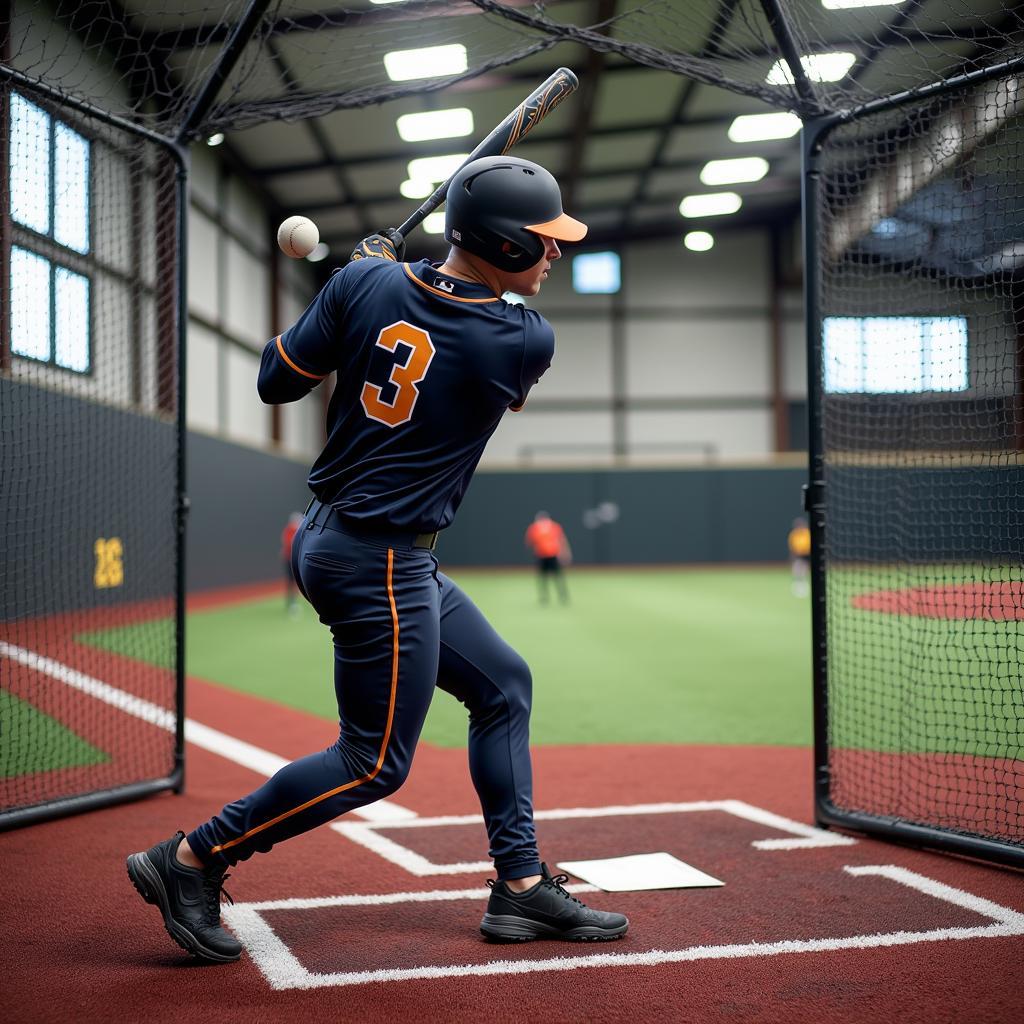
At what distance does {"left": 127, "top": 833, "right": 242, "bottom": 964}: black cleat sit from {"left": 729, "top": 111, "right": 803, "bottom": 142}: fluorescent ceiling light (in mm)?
21431

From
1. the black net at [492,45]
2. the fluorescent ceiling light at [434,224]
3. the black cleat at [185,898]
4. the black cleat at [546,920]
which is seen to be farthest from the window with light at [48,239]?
the fluorescent ceiling light at [434,224]

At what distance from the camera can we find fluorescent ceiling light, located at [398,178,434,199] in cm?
2270

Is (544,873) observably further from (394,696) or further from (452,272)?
(452,272)

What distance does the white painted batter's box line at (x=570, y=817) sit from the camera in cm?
406

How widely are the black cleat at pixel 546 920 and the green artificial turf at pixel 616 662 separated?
3.43 meters

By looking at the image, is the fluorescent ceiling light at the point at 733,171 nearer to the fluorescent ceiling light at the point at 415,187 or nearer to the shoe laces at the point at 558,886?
the fluorescent ceiling light at the point at 415,187

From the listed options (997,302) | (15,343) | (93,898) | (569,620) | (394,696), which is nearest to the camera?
(394,696)

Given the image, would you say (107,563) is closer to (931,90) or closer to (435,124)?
(931,90)

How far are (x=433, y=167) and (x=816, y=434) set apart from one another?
18734mm

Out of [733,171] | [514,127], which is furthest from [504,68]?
[733,171]

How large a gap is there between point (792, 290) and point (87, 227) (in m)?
27.5

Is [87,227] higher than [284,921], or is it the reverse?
[87,227]

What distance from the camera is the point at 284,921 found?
339 centimetres

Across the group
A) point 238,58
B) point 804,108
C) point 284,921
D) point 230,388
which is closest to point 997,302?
point 804,108
